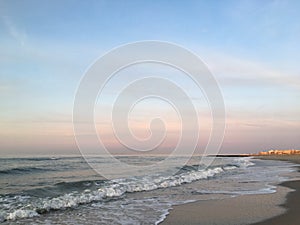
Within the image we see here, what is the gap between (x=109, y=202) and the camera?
13.7 metres

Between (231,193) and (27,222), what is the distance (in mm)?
9209

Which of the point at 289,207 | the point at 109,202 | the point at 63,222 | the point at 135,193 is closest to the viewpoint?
the point at 63,222

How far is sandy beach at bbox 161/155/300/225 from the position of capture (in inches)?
373

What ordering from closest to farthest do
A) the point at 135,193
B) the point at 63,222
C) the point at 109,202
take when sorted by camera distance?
the point at 63,222
the point at 109,202
the point at 135,193

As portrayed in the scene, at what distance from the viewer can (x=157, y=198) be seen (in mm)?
14398

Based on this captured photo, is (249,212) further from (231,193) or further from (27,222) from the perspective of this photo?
(27,222)

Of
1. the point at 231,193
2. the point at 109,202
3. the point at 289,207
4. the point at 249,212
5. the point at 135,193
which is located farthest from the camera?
the point at 135,193

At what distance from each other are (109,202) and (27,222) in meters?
4.37

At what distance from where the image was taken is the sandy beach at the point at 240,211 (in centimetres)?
948

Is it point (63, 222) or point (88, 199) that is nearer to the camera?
point (63, 222)

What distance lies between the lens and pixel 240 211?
10750mm

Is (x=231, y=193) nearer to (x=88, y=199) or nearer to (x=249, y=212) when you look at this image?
(x=249, y=212)

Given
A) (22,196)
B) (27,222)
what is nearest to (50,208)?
(27,222)

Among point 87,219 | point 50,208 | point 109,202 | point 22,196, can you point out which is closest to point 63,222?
point 87,219
